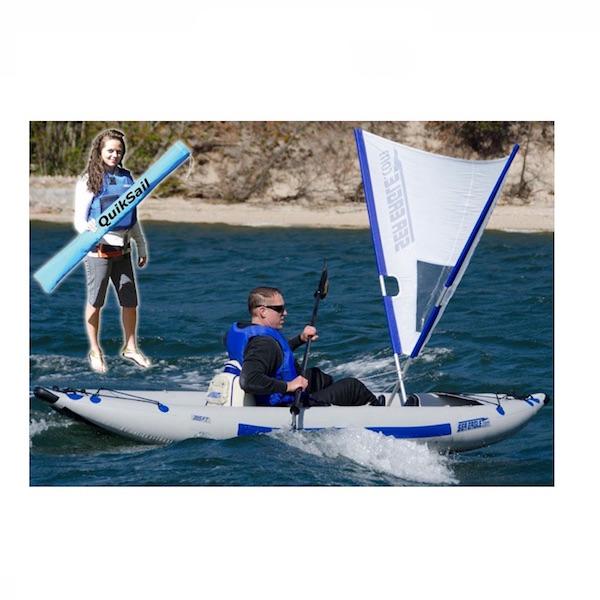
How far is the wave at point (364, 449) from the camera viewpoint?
8211 millimetres

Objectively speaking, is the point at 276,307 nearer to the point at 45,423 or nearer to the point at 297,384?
the point at 297,384

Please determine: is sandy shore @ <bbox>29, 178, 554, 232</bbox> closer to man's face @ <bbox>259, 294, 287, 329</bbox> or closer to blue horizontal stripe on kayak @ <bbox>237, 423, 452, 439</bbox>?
man's face @ <bbox>259, 294, 287, 329</bbox>

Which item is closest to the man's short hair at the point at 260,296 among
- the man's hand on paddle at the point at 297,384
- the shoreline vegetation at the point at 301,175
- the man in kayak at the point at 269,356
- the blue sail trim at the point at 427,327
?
the man in kayak at the point at 269,356

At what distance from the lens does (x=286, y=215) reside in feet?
42.6

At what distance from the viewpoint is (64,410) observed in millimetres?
8570

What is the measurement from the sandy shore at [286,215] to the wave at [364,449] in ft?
14.2

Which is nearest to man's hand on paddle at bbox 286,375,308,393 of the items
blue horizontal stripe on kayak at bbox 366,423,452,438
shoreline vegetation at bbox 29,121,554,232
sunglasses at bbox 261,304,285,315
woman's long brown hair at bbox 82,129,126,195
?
sunglasses at bbox 261,304,285,315

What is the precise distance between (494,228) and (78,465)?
641 cm

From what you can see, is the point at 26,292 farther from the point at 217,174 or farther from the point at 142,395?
the point at 217,174

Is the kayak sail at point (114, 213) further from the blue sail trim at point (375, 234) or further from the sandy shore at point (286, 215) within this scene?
the sandy shore at point (286, 215)

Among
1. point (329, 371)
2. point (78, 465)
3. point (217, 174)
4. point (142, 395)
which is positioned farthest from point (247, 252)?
point (78, 465)

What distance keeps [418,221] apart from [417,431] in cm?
A: 151

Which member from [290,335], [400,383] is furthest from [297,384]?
[290,335]

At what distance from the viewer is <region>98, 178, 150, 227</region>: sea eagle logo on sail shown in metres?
7.66
